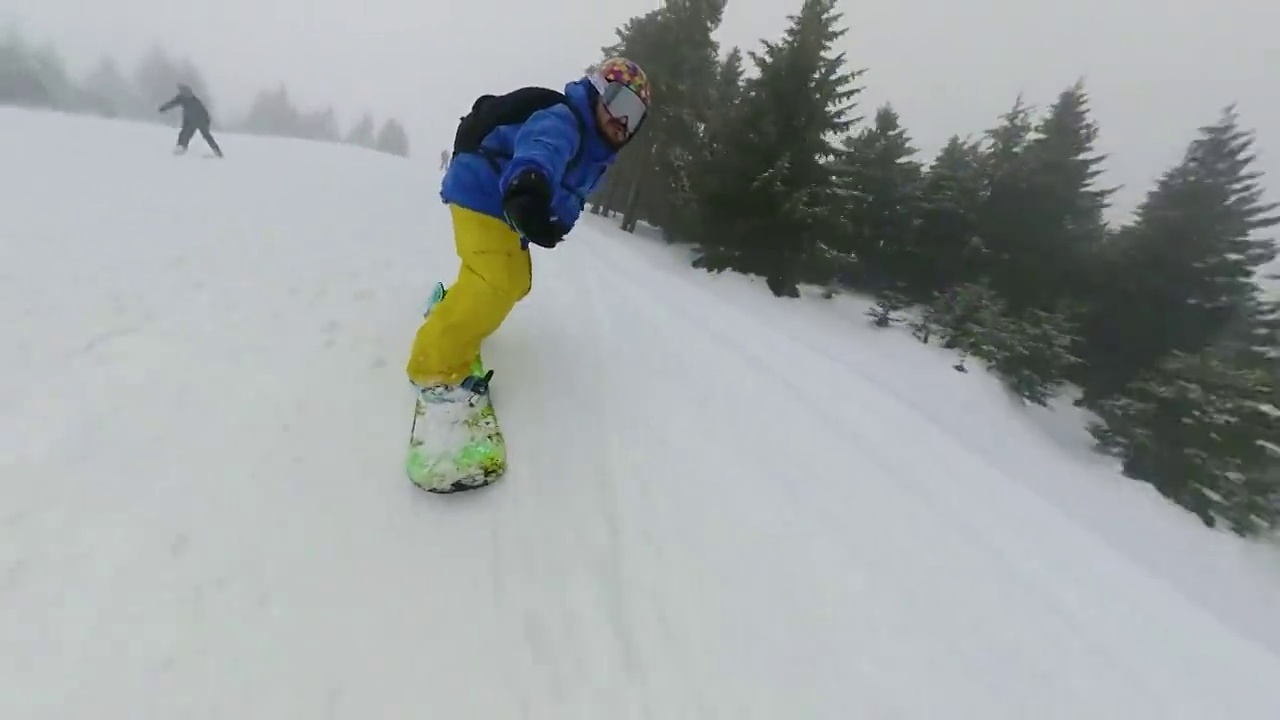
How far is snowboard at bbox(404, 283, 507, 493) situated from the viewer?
10.1 feet

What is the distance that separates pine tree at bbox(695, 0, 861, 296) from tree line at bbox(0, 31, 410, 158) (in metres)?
35.7

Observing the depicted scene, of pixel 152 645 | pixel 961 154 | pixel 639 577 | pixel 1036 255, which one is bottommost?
pixel 152 645

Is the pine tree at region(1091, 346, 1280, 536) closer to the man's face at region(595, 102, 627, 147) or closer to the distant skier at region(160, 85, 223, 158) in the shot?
the man's face at region(595, 102, 627, 147)

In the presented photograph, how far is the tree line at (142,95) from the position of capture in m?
38.3

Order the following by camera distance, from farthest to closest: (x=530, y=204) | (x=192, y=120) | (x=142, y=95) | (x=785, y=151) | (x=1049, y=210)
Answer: (x=142, y=95)
(x=1049, y=210)
(x=785, y=151)
(x=192, y=120)
(x=530, y=204)

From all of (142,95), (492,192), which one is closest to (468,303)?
(492,192)

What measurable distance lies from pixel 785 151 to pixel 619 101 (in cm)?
1453

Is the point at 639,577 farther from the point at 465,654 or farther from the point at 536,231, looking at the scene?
the point at 536,231

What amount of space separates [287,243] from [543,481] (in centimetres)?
486

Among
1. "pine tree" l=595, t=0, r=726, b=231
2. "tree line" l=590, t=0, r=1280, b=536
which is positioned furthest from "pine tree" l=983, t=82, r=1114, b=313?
"pine tree" l=595, t=0, r=726, b=231

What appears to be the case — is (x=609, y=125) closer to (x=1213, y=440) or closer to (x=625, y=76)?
(x=625, y=76)

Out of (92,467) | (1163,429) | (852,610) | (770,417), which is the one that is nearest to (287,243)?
(92,467)

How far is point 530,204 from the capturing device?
2.86 m

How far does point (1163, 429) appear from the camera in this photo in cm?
1436
